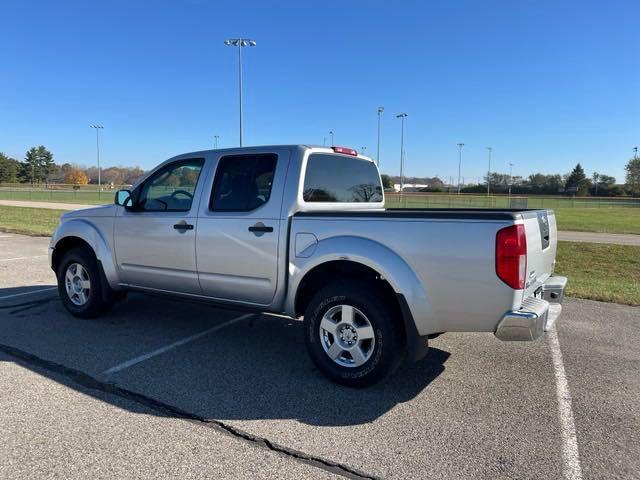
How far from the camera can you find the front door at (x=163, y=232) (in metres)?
4.86

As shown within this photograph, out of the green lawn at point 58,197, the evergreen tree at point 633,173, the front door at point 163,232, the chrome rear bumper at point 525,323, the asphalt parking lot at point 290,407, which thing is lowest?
the asphalt parking lot at point 290,407

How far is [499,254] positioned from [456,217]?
0.39m

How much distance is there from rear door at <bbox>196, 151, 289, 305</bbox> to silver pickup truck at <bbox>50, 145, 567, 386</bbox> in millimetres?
13

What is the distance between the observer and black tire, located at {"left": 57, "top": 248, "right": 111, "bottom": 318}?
18.3 feet

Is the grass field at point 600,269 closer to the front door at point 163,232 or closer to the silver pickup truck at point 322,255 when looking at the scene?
the silver pickup truck at point 322,255

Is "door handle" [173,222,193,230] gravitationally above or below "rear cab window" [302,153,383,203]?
below

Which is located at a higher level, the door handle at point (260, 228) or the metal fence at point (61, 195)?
the door handle at point (260, 228)

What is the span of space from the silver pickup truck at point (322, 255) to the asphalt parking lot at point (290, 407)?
476 millimetres

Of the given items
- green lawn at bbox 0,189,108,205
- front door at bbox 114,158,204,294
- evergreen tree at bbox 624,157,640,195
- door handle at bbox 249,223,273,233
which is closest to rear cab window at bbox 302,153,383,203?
door handle at bbox 249,223,273,233

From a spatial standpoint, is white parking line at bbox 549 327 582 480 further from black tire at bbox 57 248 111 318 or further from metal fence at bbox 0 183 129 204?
metal fence at bbox 0 183 129 204

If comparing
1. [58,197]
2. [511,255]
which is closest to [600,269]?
[511,255]

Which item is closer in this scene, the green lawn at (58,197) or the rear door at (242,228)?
the rear door at (242,228)

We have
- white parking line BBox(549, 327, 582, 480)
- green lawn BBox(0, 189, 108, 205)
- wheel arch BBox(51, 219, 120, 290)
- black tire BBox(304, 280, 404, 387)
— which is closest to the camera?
white parking line BBox(549, 327, 582, 480)

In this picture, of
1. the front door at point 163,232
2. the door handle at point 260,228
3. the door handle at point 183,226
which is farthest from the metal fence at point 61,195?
the door handle at point 260,228
